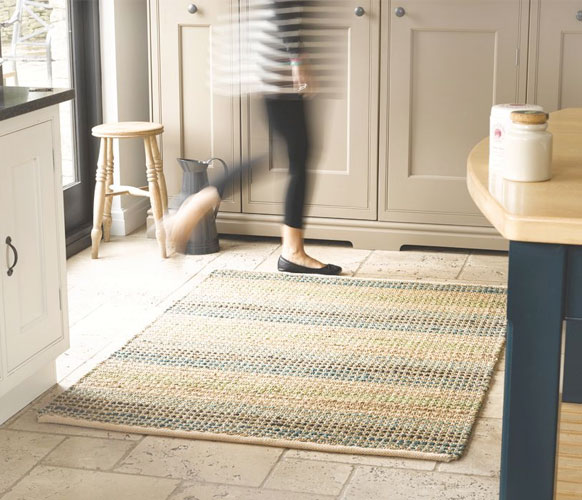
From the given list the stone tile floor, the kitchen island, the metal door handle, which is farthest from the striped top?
the kitchen island

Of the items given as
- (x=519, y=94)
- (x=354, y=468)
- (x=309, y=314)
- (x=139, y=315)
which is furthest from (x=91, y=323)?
(x=519, y=94)

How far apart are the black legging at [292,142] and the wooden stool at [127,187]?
575mm

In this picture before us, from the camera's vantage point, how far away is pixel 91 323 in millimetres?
3691

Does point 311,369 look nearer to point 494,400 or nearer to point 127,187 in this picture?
point 494,400

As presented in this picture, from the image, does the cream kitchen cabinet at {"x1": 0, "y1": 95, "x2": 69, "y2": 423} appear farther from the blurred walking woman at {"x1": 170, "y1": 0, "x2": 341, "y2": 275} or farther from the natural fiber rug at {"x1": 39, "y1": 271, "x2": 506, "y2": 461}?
the blurred walking woman at {"x1": 170, "y1": 0, "x2": 341, "y2": 275}

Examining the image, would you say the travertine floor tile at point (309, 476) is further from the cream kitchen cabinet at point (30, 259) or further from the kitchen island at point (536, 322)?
the kitchen island at point (536, 322)

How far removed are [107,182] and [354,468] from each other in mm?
2287

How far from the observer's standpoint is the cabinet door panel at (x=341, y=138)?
171 inches

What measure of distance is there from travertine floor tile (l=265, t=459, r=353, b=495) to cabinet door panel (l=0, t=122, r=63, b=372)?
32.3 inches

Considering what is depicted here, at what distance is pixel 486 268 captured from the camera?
4293mm

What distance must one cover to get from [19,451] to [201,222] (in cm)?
198

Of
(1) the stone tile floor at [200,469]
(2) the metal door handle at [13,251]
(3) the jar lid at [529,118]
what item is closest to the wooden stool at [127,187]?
(1) the stone tile floor at [200,469]

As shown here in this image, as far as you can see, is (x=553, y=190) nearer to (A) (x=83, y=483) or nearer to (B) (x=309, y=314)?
(A) (x=83, y=483)

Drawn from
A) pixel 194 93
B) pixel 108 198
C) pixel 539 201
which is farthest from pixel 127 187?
pixel 539 201
